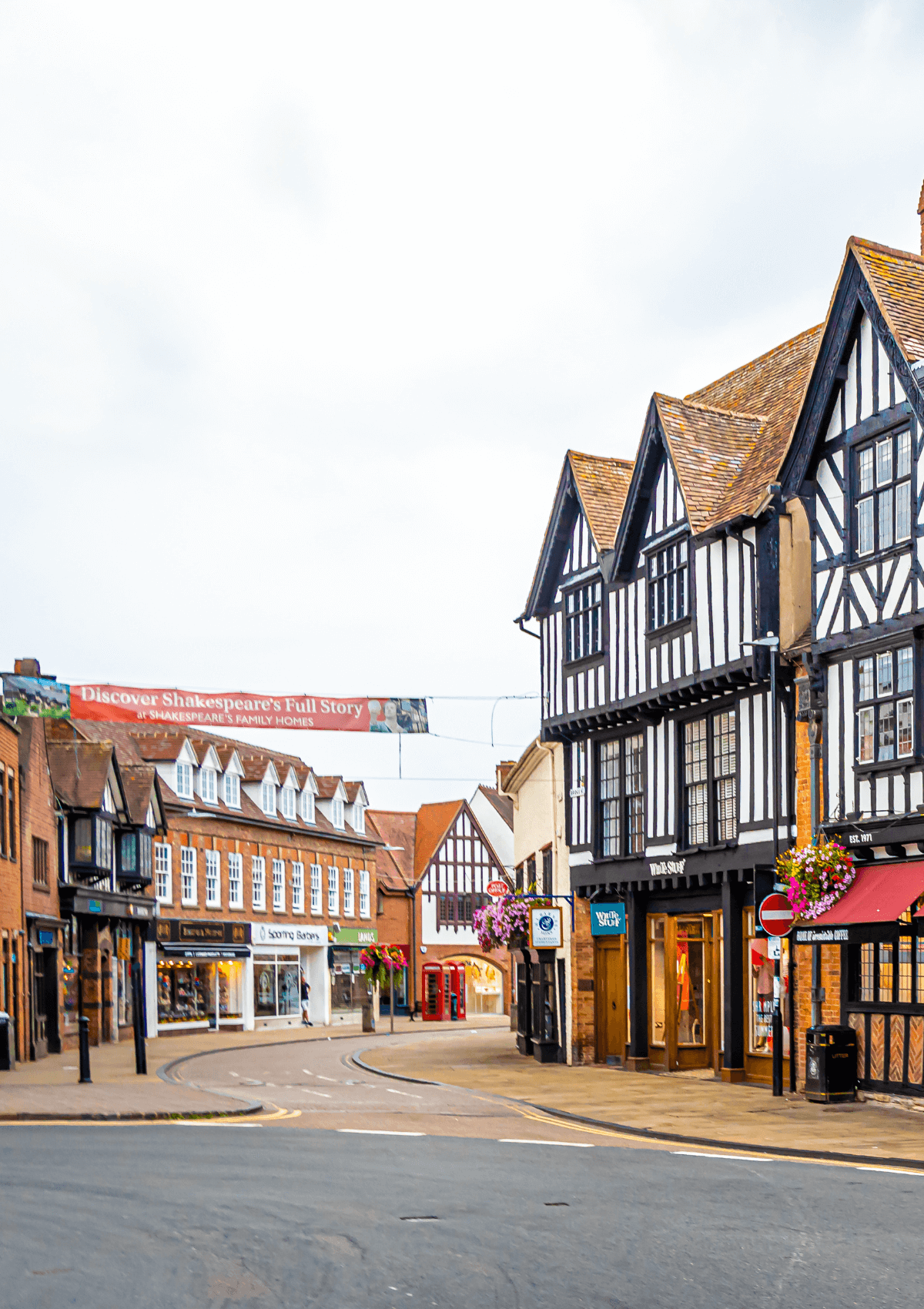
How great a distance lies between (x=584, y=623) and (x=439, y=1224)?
19016 millimetres

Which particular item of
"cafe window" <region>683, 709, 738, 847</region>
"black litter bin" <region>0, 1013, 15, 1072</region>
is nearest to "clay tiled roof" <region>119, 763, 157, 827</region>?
"black litter bin" <region>0, 1013, 15, 1072</region>

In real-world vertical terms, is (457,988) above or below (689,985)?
below

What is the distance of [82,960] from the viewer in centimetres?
4031

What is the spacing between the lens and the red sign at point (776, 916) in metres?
20.2

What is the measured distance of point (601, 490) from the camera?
28656 mm

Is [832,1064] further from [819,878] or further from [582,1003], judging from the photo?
[582,1003]

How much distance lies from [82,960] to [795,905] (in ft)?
82.7

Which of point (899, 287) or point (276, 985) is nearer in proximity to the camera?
point (899, 287)

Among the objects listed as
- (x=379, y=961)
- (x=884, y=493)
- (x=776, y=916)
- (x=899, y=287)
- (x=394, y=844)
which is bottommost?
(x=379, y=961)

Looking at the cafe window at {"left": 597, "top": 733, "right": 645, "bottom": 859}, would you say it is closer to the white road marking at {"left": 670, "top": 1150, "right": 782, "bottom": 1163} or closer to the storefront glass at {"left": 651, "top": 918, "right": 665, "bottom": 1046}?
the storefront glass at {"left": 651, "top": 918, "right": 665, "bottom": 1046}

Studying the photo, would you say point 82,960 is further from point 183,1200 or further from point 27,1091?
point 183,1200

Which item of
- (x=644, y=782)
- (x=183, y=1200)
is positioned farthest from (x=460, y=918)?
(x=183, y=1200)

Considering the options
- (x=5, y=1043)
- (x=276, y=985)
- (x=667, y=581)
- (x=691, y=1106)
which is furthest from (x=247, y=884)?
(x=691, y=1106)

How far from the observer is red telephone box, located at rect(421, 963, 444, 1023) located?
58.5m
